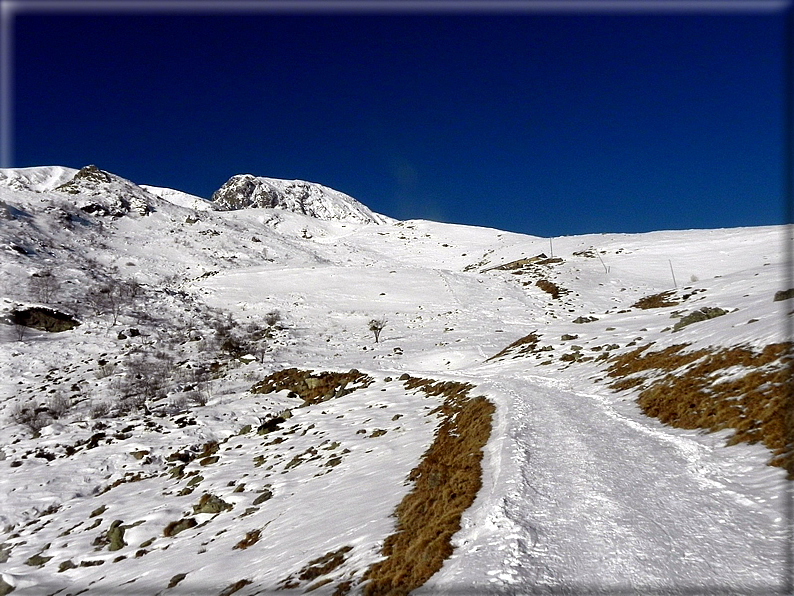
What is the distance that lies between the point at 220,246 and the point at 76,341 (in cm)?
5652

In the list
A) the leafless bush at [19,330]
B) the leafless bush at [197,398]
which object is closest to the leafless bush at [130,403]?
the leafless bush at [197,398]

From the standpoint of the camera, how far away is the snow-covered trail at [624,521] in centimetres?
509

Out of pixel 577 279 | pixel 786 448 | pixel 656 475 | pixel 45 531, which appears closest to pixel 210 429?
→ pixel 45 531

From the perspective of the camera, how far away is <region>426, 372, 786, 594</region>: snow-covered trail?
5094 mm

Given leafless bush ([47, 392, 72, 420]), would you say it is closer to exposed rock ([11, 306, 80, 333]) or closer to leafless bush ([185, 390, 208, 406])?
leafless bush ([185, 390, 208, 406])

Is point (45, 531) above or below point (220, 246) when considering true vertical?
below

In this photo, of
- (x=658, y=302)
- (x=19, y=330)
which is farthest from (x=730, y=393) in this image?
(x=19, y=330)

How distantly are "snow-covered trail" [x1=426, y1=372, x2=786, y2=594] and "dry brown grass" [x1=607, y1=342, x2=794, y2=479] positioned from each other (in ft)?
1.69

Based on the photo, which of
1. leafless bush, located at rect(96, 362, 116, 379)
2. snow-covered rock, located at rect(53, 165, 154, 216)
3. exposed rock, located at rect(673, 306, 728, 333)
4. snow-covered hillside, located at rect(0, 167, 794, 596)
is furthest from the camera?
snow-covered rock, located at rect(53, 165, 154, 216)

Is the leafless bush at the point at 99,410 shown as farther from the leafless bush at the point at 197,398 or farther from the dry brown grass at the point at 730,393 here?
the dry brown grass at the point at 730,393

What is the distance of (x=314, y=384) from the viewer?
92.3 feet

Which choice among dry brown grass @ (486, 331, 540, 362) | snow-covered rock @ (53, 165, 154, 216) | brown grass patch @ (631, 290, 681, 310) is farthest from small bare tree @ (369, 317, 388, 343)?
snow-covered rock @ (53, 165, 154, 216)

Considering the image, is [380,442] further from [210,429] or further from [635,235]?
[635,235]

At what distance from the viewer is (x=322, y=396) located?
1025 inches
